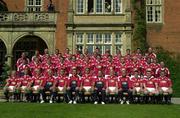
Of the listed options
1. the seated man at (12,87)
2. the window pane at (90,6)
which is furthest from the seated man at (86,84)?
the window pane at (90,6)

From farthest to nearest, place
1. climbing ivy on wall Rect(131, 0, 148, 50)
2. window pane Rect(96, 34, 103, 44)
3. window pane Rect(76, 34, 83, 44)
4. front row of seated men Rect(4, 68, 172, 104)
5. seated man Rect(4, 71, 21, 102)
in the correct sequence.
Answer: window pane Rect(76, 34, 83, 44), window pane Rect(96, 34, 103, 44), climbing ivy on wall Rect(131, 0, 148, 50), seated man Rect(4, 71, 21, 102), front row of seated men Rect(4, 68, 172, 104)

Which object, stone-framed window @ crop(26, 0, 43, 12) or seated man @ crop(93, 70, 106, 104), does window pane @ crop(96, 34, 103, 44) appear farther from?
seated man @ crop(93, 70, 106, 104)

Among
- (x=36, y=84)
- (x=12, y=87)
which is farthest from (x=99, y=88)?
(x=12, y=87)

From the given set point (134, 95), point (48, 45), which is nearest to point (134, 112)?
point (134, 95)

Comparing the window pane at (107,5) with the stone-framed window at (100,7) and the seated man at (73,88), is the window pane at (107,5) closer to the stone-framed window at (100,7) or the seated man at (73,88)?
the stone-framed window at (100,7)

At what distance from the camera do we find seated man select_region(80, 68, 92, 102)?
20.7 m

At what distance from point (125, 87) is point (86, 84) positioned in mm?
1714

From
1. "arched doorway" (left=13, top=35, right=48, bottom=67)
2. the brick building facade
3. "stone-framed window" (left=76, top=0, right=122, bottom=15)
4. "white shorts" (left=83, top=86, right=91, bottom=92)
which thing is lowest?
"white shorts" (left=83, top=86, right=91, bottom=92)

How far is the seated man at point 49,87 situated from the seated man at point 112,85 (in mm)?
2366

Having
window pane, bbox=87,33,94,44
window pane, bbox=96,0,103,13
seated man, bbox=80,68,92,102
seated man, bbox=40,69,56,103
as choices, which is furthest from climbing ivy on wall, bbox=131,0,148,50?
seated man, bbox=40,69,56,103

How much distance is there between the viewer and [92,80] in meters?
20.9

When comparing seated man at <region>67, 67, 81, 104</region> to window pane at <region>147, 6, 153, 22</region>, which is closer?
seated man at <region>67, 67, 81, 104</region>

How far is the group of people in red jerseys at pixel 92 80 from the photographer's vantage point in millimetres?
20734

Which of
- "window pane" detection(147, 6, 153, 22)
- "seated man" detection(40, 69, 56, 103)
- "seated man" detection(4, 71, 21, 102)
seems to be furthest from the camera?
"window pane" detection(147, 6, 153, 22)
